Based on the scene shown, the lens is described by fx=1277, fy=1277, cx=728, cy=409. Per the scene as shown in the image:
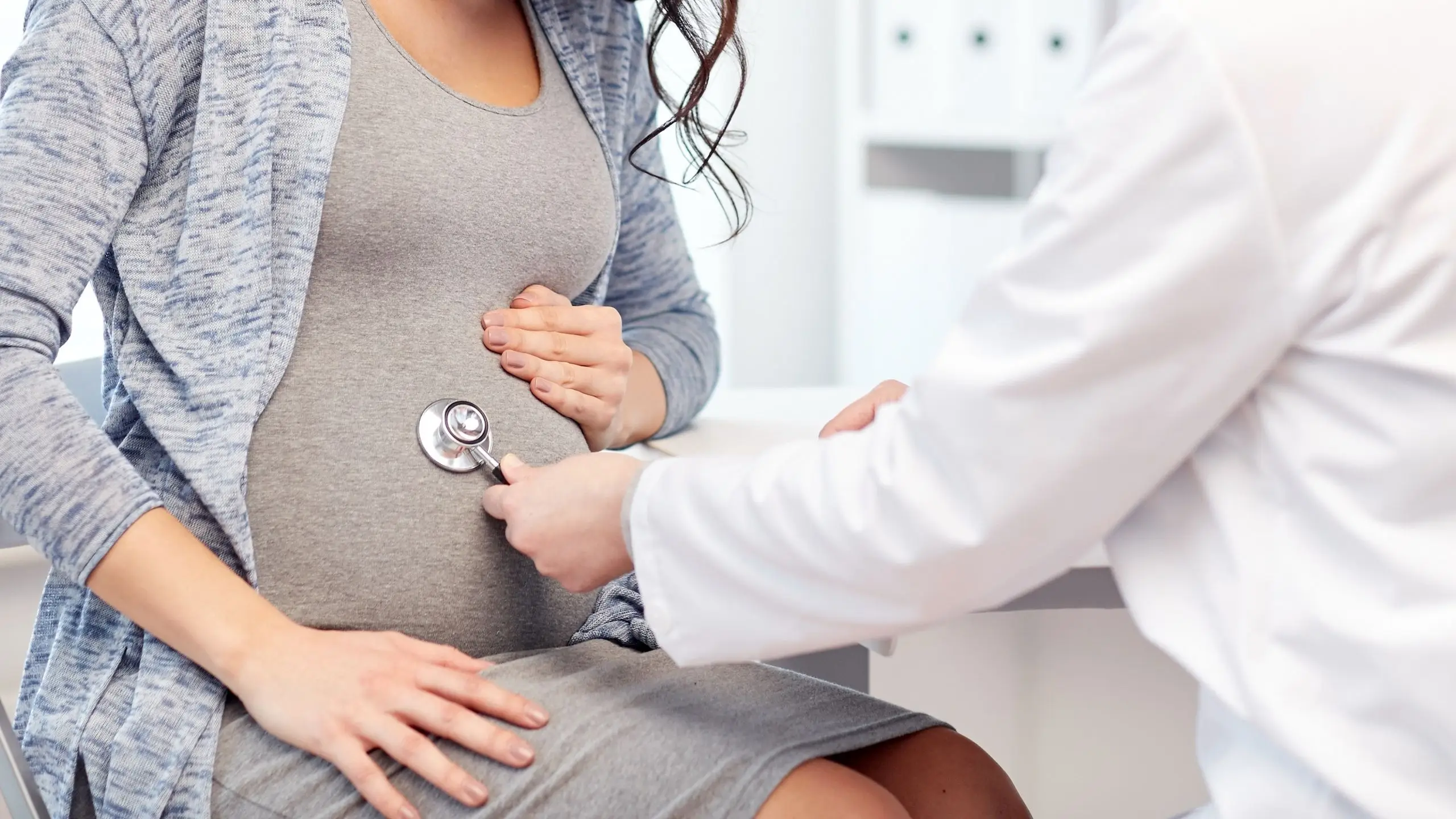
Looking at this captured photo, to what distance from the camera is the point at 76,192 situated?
2.55 ft

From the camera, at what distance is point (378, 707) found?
0.73 metres

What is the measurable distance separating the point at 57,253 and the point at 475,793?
1.36 ft

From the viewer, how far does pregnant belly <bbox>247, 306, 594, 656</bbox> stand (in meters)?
0.81

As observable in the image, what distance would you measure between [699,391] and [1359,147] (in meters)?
0.79

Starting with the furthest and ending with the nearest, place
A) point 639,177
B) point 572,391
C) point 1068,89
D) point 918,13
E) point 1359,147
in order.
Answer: point 918,13 < point 1068,89 < point 639,177 < point 572,391 < point 1359,147

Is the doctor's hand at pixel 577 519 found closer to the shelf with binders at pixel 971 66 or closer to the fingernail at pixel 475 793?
the fingernail at pixel 475 793

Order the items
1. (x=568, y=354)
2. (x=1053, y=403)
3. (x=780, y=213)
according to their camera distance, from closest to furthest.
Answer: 1. (x=1053, y=403)
2. (x=568, y=354)
3. (x=780, y=213)

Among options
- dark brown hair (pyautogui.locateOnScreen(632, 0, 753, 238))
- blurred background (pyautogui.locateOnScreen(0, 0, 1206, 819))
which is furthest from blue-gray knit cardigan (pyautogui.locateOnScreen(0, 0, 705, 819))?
blurred background (pyautogui.locateOnScreen(0, 0, 1206, 819))

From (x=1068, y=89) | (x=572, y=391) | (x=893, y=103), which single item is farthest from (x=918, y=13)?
(x=572, y=391)

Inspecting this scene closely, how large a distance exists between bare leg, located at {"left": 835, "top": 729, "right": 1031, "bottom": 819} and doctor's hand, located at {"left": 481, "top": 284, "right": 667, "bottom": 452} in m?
0.33

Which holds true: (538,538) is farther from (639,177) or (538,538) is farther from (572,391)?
(639,177)

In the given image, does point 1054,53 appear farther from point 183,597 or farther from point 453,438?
point 183,597

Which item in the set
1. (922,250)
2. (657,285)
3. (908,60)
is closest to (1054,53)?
(908,60)

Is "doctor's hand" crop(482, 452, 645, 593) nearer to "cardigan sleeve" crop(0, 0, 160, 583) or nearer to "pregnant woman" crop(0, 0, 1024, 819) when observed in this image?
"pregnant woman" crop(0, 0, 1024, 819)
